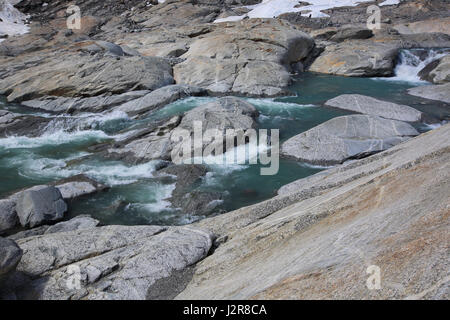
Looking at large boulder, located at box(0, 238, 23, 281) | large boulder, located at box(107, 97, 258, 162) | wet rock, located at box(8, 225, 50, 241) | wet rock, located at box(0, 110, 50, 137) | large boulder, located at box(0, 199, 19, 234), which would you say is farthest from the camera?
wet rock, located at box(0, 110, 50, 137)

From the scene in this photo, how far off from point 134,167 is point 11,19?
126 ft

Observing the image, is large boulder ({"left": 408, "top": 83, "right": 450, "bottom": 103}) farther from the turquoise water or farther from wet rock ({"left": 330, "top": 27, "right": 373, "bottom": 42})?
wet rock ({"left": 330, "top": 27, "right": 373, "bottom": 42})

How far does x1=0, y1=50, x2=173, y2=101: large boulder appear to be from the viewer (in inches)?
771

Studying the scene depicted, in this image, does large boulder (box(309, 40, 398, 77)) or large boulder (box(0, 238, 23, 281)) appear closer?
large boulder (box(0, 238, 23, 281))

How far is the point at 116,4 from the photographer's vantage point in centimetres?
4578

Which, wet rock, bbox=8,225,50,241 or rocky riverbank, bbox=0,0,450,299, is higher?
rocky riverbank, bbox=0,0,450,299

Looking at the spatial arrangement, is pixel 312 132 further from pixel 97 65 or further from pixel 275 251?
pixel 97 65

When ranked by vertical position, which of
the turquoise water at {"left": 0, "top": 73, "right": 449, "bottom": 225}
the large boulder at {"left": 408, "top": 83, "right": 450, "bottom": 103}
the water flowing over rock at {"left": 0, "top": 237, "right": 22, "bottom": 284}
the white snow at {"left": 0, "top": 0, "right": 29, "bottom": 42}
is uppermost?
the white snow at {"left": 0, "top": 0, "right": 29, "bottom": 42}

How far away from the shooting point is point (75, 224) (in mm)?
8945

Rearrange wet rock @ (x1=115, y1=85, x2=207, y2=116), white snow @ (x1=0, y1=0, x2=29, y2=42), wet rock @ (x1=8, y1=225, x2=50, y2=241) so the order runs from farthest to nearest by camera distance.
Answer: white snow @ (x1=0, y1=0, x2=29, y2=42) → wet rock @ (x1=115, y1=85, x2=207, y2=116) → wet rock @ (x1=8, y1=225, x2=50, y2=241)

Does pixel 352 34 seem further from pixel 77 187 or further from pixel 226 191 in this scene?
pixel 77 187

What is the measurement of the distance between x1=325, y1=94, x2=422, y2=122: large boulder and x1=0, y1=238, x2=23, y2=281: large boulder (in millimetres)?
14247

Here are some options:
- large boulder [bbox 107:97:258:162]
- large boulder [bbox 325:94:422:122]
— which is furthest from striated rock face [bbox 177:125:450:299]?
large boulder [bbox 325:94:422:122]

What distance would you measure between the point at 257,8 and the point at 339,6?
8.84 meters
